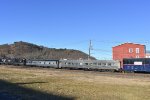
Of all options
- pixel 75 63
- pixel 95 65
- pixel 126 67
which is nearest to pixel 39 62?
pixel 75 63

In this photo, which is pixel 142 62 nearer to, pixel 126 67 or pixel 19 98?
pixel 126 67

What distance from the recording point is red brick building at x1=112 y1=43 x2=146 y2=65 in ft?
404

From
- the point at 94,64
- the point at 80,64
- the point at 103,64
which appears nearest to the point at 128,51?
the point at 80,64

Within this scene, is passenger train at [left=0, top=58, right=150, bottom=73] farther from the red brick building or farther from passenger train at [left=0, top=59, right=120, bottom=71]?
the red brick building

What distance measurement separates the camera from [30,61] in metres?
120

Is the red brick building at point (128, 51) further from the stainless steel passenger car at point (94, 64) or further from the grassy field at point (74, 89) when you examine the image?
the grassy field at point (74, 89)

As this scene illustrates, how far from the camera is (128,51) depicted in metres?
125

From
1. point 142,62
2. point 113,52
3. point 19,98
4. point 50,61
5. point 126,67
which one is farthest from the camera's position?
point 113,52

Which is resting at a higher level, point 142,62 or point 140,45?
point 140,45

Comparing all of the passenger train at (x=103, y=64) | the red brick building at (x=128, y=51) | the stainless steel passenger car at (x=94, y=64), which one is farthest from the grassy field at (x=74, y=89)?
the red brick building at (x=128, y=51)

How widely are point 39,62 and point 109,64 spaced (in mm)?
35517

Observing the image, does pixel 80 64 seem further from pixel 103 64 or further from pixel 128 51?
pixel 128 51

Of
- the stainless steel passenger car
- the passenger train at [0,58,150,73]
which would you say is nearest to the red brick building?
the passenger train at [0,58,150,73]

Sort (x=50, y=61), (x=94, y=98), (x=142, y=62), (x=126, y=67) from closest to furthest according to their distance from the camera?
(x=94, y=98) < (x=142, y=62) < (x=126, y=67) < (x=50, y=61)
